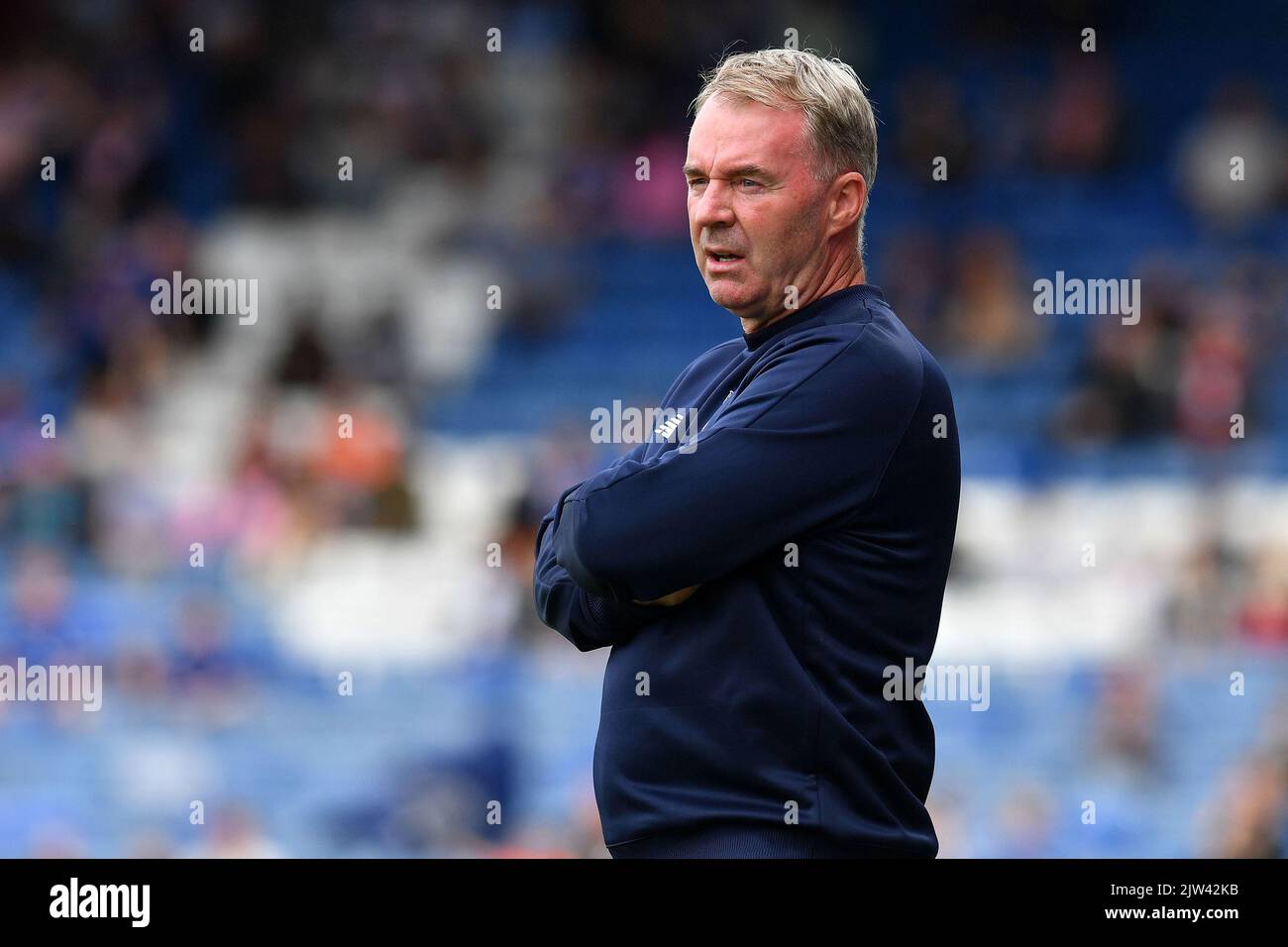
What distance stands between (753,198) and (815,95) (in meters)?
0.15

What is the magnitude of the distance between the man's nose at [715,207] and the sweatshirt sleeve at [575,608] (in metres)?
0.40

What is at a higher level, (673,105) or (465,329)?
(673,105)

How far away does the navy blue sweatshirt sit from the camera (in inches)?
81.4

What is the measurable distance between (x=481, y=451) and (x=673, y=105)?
2.39 m

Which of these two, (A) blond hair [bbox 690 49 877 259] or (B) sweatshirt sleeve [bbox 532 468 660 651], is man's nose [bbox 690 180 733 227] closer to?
(A) blond hair [bbox 690 49 877 259]

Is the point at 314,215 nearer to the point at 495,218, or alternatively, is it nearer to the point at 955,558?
the point at 495,218

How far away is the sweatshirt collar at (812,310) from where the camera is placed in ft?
7.41

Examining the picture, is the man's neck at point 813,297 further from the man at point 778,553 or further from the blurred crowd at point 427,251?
the blurred crowd at point 427,251

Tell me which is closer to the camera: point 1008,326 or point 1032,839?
point 1032,839

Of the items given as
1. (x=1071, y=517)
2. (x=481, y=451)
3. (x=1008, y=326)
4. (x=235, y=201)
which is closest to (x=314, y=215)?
(x=235, y=201)

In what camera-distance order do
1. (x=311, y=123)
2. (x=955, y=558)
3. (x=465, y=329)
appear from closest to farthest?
(x=955, y=558) → (x=465, y=329) → (x=311, y=123)

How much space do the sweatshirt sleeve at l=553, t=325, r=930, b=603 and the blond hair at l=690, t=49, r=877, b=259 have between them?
26cm

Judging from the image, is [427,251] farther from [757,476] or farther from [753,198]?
[757,476]

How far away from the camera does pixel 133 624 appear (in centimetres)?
740
